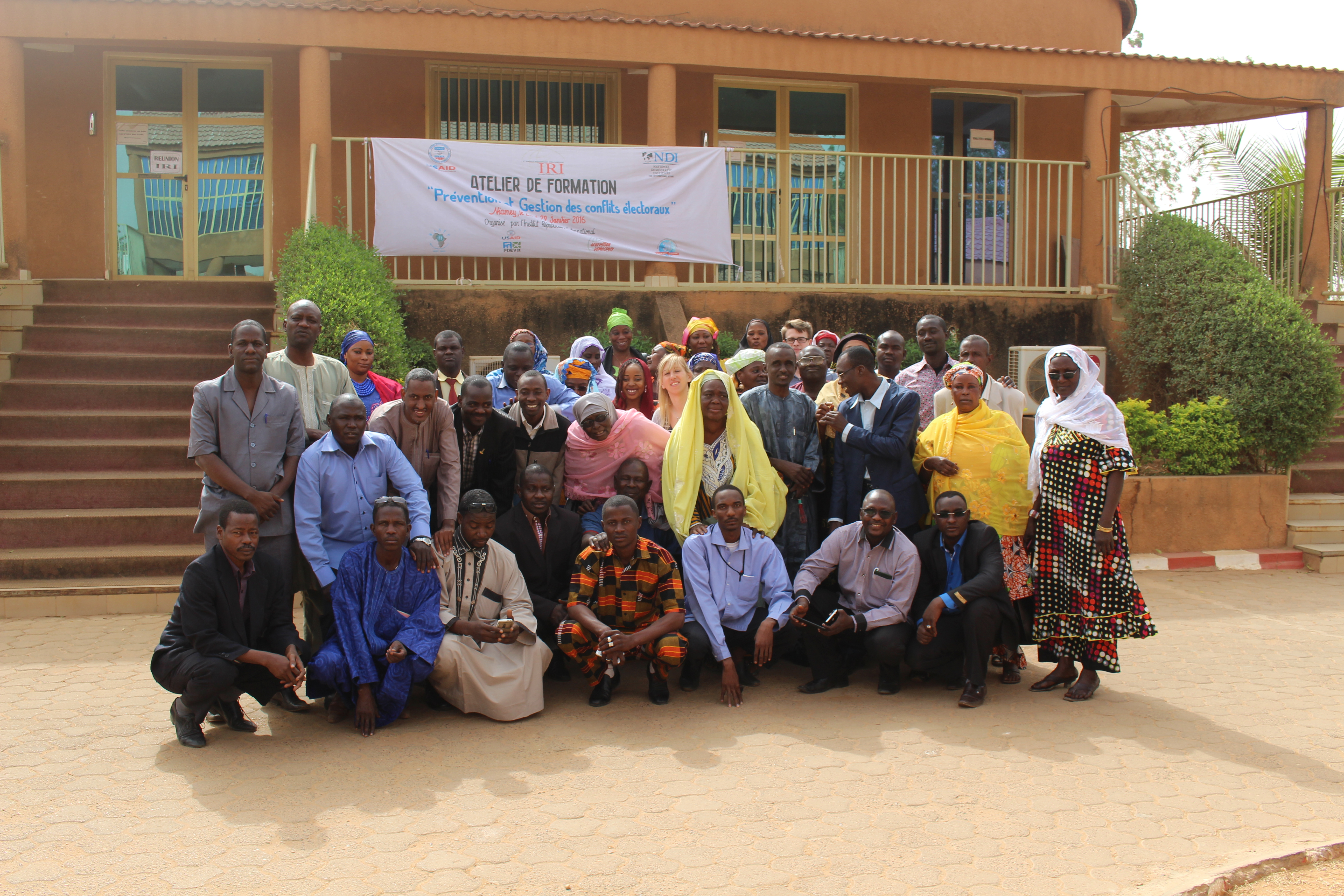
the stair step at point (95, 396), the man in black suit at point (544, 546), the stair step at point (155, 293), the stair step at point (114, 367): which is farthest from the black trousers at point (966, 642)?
the stair step at point (155, 293)

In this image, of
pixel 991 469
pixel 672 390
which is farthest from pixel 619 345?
pixel 991 469

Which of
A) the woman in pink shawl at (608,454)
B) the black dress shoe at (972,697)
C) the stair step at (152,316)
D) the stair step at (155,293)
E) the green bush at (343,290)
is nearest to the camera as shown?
the black dress shoe at (972,697)

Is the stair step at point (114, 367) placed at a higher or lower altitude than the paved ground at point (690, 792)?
higher

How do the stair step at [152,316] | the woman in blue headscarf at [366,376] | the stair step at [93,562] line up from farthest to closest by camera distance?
the stair step at [152,316] < the stair step at [93,562] < the woman in blue headscarf at [366,376]

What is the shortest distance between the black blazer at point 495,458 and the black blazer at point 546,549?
0.70 feet

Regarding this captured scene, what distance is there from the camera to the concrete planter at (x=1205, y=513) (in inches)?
320

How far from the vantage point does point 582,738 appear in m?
4.40

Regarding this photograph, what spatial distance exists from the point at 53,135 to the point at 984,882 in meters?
10.9

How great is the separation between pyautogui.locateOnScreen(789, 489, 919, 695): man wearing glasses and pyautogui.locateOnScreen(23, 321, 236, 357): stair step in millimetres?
5834

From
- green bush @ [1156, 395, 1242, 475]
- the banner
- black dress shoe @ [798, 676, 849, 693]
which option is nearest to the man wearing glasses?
black dress shoe @ [798, 676, 849, 693]

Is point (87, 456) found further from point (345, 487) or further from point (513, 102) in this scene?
point (513, 102)

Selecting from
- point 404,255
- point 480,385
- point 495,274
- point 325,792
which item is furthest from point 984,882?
point 495,274

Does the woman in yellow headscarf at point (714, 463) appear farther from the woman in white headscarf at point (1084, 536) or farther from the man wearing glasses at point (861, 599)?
the woman in white headscarf at point (1084, 536)

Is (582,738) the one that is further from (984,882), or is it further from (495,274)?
(495,274)
